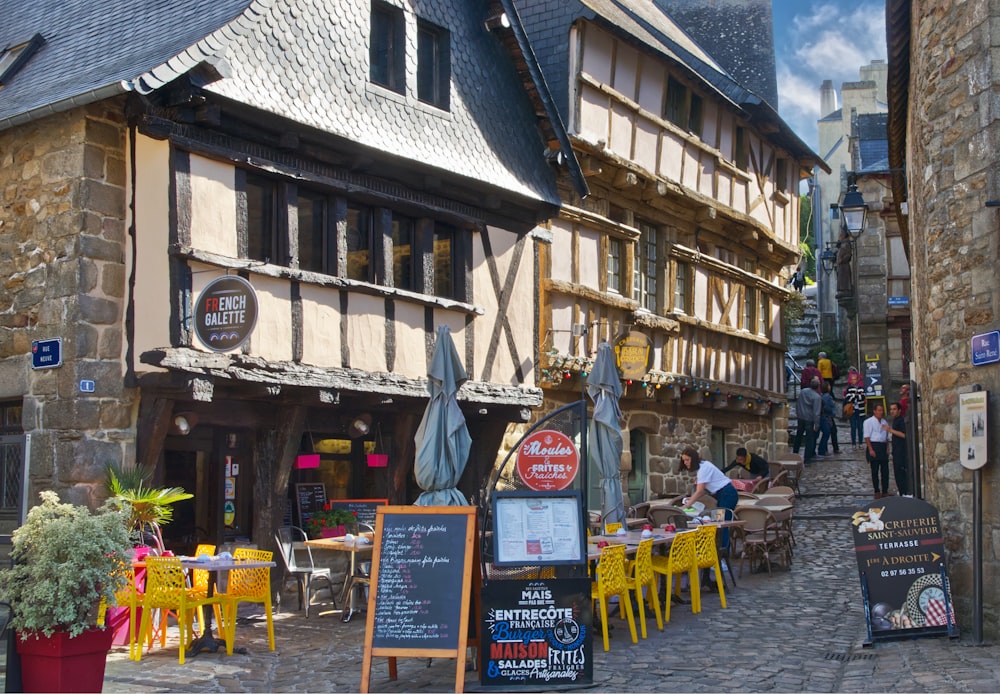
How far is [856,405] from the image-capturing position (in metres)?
24.0

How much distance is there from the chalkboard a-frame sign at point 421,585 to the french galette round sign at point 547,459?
2.57m

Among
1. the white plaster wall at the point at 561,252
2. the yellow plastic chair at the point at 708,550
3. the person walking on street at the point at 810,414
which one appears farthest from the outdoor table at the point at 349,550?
the person walking on street at the point at 810,414

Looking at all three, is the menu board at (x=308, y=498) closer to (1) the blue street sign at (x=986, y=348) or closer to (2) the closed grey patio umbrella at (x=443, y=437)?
(2) the closed grey patio umbrella at (x=443, y=437)

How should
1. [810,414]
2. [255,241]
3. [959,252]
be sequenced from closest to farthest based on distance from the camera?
[959,252] < [255,241] < [810,414]

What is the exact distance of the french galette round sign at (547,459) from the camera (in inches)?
395

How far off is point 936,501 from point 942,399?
0.81 m

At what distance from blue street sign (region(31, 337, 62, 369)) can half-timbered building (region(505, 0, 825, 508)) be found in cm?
616

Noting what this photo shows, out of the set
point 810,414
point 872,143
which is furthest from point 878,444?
point 872,143

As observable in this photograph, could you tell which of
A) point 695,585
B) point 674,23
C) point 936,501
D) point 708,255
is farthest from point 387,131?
point 674,23

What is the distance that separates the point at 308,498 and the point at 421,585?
515 centimetres

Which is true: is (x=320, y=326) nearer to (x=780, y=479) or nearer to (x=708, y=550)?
(x=708, y=550)

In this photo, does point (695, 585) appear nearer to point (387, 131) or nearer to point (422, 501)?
point (422, 501)

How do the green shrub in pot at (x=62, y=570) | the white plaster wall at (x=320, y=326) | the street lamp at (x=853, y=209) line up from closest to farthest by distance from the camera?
the green shrub in pot at (x=62, y=570), the white plaster wall at (x=320, y=326), the street lamp at (x=853, y=209)

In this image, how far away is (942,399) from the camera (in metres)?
9.11
